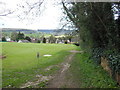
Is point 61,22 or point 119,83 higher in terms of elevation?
point 61,22

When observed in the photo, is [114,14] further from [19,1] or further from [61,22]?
[61,22]

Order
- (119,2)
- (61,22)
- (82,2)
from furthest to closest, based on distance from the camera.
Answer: (61,22) → (82,2) → (119,2)

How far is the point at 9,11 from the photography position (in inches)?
213

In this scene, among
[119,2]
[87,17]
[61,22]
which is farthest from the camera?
[61,22]

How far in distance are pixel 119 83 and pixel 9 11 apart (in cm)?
576

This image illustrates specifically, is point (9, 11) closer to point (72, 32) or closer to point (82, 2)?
point (82, 2)

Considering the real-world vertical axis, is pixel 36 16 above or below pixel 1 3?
below

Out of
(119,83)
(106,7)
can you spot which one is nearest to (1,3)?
(106,7)

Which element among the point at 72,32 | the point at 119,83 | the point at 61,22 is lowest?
the point at 119,83

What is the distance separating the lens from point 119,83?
3650 mm

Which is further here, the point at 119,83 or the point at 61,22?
the point at 61,22

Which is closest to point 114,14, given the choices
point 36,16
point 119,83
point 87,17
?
point 87,17

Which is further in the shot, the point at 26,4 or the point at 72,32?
the point at 72,32

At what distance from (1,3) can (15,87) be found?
A: 3862mm
